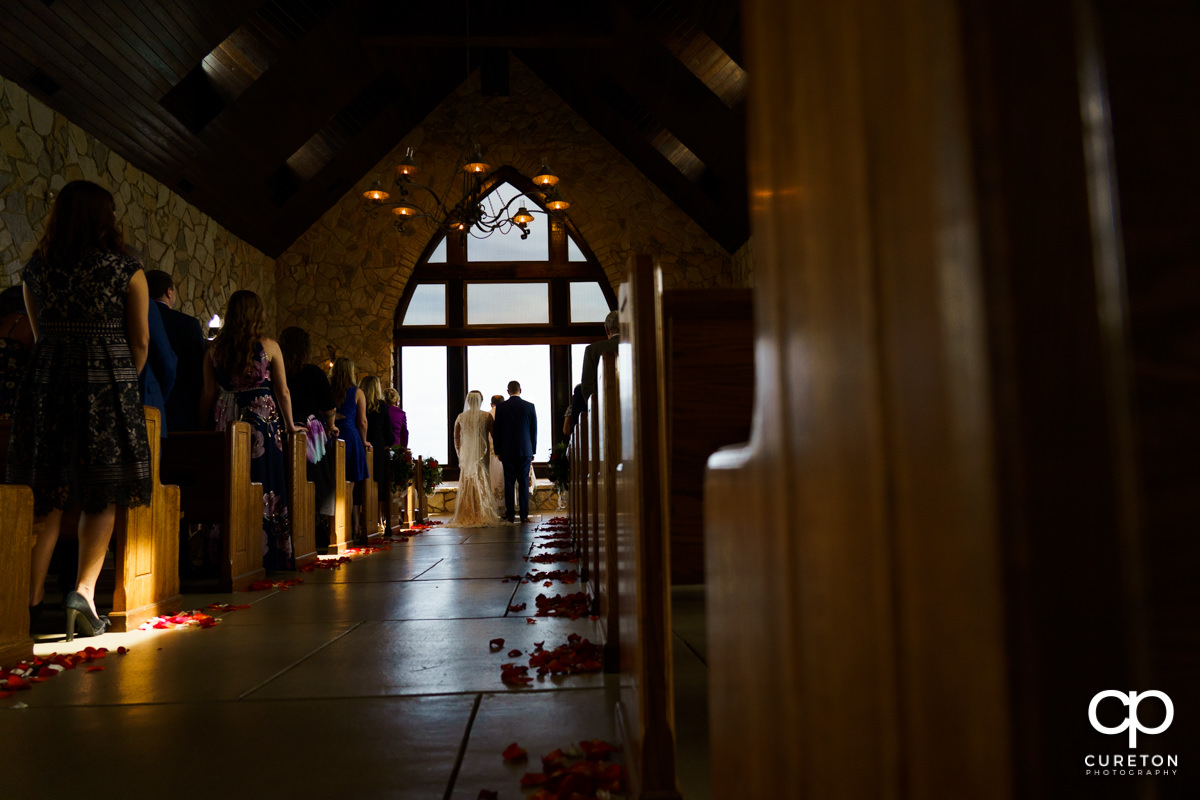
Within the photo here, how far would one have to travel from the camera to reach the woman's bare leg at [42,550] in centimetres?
239

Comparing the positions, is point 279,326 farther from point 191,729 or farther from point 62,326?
point 191,729

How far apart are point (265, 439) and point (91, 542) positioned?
1432mm

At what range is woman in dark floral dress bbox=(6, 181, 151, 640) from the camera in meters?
2.34

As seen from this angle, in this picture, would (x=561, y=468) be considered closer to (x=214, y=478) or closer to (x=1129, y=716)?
(x=214, y=478)

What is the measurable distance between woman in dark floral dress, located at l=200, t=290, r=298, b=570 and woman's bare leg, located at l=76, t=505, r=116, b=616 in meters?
0.99

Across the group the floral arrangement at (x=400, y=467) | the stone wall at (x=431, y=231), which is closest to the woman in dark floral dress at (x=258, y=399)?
the floral arrangement at (x=400, y=467)

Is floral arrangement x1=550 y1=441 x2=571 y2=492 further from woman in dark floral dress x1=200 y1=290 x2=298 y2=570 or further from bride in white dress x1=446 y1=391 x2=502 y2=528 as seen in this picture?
woman in dark floral dress x1=200 y1=290 x2=298 y2=570

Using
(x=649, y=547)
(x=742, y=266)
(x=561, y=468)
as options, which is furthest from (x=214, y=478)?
(x=742, y=266)

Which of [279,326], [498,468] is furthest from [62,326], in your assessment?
[279,326]

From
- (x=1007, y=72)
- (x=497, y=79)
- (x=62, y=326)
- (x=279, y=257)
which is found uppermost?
(x=497, y=79)

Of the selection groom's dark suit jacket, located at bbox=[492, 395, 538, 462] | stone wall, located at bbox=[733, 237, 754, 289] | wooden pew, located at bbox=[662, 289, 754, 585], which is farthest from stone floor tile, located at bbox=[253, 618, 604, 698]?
stone wall, located at bbox=[733, 237, 754, 289]

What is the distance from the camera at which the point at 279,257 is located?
949 centimetres

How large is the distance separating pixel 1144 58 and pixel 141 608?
3089 mm

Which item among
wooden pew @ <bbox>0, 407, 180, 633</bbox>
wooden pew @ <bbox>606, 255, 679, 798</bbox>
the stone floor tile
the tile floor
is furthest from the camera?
wooden pew @ <bbox>0, 407, 180, 633</bbox>
